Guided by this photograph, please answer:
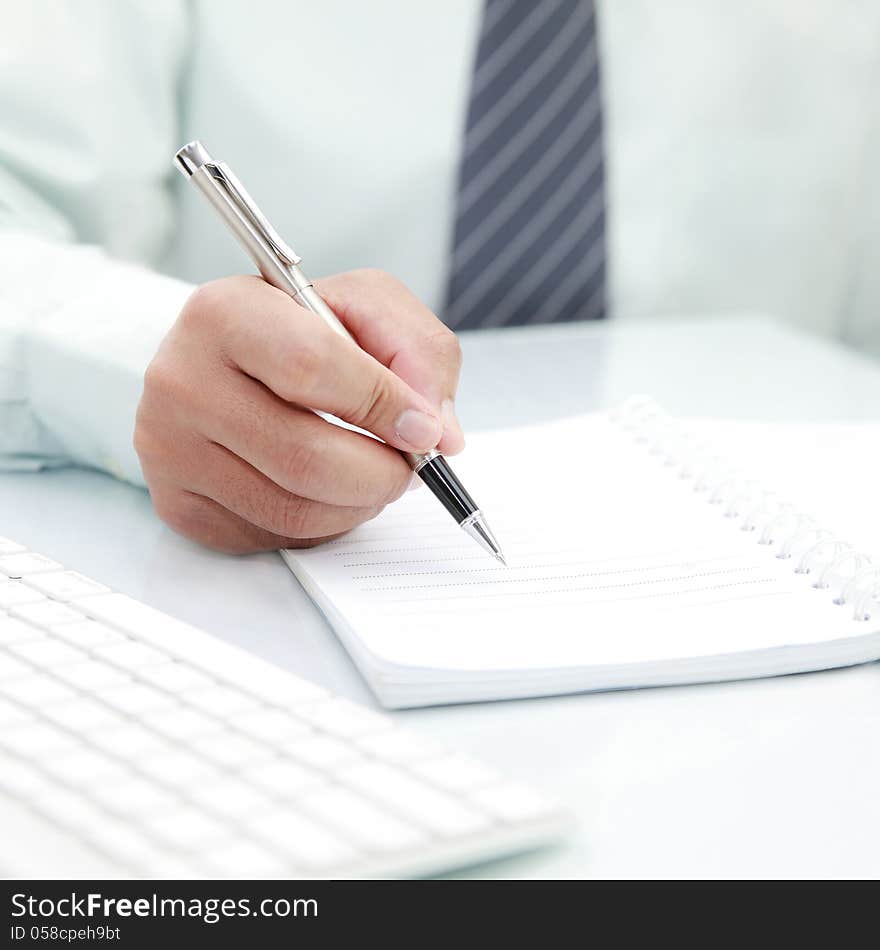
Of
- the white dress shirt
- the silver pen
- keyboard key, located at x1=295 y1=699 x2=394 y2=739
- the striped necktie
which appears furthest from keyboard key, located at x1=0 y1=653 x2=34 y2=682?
the striped necktie

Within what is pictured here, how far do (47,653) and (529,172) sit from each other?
0.73m

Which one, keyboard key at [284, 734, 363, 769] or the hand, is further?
the hand

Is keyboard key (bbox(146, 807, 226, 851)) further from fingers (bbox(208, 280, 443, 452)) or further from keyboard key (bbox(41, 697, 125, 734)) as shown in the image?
fingers (bbox(208, 280, 443, 452))

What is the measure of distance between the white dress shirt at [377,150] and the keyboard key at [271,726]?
399 millimetres

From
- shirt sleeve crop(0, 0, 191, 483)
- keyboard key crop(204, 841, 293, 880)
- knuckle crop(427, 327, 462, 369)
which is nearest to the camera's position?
keyboard key crop(204, 841, 293, 880)

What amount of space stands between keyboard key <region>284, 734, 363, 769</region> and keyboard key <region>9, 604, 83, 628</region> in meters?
0.14

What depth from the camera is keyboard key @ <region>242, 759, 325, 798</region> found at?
0.36m

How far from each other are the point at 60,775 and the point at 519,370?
0.64 metres

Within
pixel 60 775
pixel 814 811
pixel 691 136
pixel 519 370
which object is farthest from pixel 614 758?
pixel 691 136

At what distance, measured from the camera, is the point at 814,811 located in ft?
1.38

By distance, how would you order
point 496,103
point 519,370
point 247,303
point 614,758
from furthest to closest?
1. point 496,103
2. point 519,370
3. point 247,303
4. point 614,758

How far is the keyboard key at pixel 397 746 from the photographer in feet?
1.26

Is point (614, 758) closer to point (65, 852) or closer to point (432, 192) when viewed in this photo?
point (65, 852)

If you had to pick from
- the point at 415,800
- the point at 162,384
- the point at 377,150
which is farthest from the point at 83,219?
the point at 415,800
